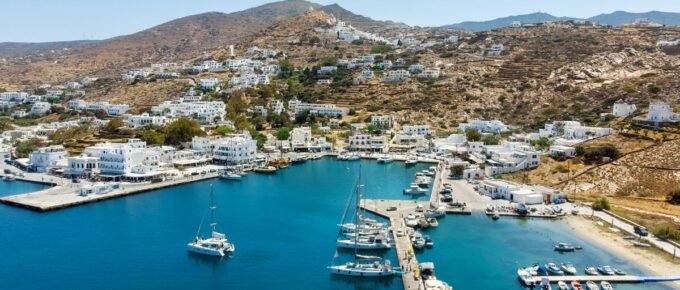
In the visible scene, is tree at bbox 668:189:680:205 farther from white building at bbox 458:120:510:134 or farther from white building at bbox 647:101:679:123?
white building at bbox 458:120:510:134

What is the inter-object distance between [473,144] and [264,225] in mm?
27401

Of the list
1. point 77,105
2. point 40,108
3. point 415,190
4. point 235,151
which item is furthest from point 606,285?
point 40,108

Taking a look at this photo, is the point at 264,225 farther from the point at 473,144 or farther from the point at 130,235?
the point at 473,144

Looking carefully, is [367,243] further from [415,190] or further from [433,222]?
[415,190]

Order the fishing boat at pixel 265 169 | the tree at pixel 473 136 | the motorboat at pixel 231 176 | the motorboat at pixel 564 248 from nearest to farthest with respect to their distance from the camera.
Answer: the motorboat at pixel 564 248 < the motorboat at pixel 231 176 < the fishing boat at pixel 265 169 < the tree at pixel 473 136

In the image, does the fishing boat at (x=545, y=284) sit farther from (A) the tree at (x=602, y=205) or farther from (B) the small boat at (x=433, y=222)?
(A) the tree at (x=602, y=205)

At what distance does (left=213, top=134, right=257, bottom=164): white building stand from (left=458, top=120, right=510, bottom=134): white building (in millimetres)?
22963

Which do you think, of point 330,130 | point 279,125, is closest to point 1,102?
point 279,125

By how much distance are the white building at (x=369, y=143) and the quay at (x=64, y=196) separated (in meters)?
20.1

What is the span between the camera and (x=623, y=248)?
3006cm

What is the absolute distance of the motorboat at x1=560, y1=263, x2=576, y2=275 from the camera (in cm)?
2686

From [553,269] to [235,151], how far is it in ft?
115

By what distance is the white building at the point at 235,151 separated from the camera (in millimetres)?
56062

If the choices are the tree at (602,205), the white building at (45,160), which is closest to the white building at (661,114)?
the tree at (602,205)
